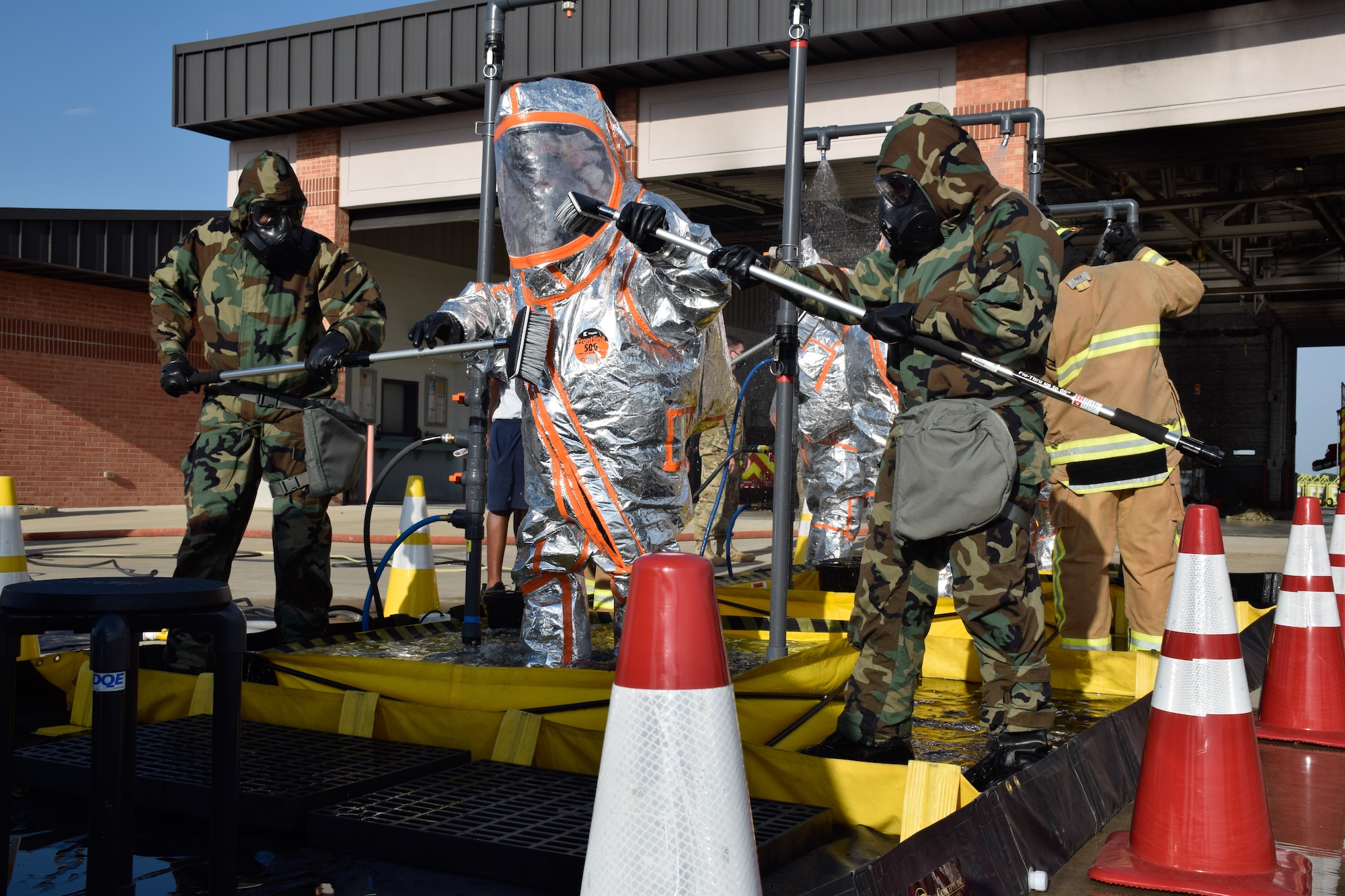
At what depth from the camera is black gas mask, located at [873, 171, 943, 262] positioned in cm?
344

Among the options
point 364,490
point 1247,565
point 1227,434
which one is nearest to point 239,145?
point 364,490

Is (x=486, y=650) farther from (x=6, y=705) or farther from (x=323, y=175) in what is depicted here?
(x=323, y=175)

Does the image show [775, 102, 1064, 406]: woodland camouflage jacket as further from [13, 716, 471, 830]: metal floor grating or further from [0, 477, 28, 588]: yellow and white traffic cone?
[0, 477, 28, 588]: yellow and white traffic cone

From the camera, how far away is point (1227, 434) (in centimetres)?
2742

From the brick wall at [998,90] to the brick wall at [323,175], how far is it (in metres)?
9.12

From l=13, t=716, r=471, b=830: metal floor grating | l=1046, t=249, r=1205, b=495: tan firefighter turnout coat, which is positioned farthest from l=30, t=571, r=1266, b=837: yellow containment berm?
l=1046, t=249, r=1205, b=495: tan firefighter turnout coat

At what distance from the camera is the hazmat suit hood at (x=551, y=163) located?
4.41 meters

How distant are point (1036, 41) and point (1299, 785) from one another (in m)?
10.9

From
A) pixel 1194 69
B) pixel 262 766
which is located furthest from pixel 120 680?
pixel 1194 69

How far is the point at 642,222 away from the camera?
3852 millimetres

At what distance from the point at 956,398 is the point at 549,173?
1.86 metres

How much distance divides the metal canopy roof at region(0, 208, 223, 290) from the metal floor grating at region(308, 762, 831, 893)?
15575mm

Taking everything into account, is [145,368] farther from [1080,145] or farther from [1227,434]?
[1227,434]

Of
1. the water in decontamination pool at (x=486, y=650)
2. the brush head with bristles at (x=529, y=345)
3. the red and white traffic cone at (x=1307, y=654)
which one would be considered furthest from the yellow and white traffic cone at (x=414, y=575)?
the red and white traffic cone at (x=1307, y=654)
